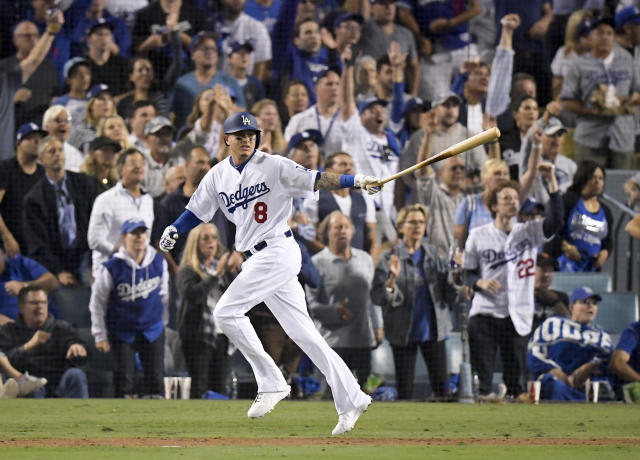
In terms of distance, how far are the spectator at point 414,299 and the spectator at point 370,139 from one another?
17.6 inches

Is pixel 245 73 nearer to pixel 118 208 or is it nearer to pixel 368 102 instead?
pixel 368 102

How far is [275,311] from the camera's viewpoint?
7148 mm

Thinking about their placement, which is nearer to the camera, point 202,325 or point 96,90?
point 202,325

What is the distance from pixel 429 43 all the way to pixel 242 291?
6.70 m

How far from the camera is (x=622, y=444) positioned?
675cm

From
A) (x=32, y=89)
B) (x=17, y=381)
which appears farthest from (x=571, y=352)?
→ (x=32, y=89)

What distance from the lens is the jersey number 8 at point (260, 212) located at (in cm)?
713

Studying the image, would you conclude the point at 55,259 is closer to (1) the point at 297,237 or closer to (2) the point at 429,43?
(1) the point at 297,237

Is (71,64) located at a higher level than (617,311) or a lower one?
higher

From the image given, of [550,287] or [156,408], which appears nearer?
[156,408]

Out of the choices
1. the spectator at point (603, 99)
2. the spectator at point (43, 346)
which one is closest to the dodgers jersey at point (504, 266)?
the spectator at point (603, 99)

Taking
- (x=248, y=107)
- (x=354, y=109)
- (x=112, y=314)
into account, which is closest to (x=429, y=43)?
(x=354, y=109)

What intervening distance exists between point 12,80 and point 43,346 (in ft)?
10.2

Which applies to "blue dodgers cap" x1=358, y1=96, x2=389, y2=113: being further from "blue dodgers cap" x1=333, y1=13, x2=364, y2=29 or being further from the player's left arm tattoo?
the player's left arm tattoo
